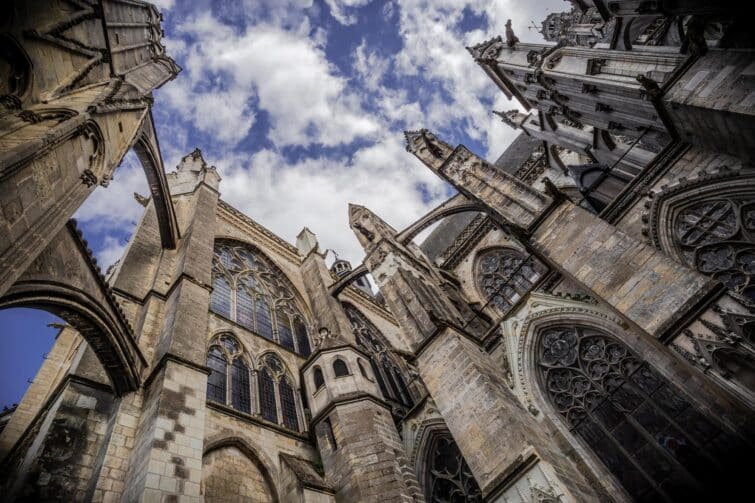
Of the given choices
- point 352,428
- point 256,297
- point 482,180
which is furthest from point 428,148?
point 352,428

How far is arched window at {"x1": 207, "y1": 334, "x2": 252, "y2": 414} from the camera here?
26.4 feet

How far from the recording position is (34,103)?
183 inches

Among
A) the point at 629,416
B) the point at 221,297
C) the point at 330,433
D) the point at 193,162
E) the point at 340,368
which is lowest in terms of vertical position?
the point at 629,416

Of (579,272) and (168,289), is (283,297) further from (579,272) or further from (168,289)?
(579,272)

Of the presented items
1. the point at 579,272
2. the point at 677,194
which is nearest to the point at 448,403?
the point at 579,272

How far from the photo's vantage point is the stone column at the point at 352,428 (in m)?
6.79

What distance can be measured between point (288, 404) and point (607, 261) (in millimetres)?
7318

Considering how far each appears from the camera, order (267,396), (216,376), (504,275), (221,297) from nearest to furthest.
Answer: (216,376) < (267,396) < (221,297) < (504,275)

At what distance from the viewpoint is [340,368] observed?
30.5 ft

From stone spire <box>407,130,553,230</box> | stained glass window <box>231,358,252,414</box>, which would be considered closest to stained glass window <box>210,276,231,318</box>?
stained glass window <box>231,358,252,414</box>

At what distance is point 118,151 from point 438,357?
20.8 feet

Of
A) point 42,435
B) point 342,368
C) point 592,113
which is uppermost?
point 592,113

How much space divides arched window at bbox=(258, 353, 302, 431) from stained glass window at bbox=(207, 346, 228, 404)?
3.02 feet

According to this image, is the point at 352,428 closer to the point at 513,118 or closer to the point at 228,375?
the point at 228,375
